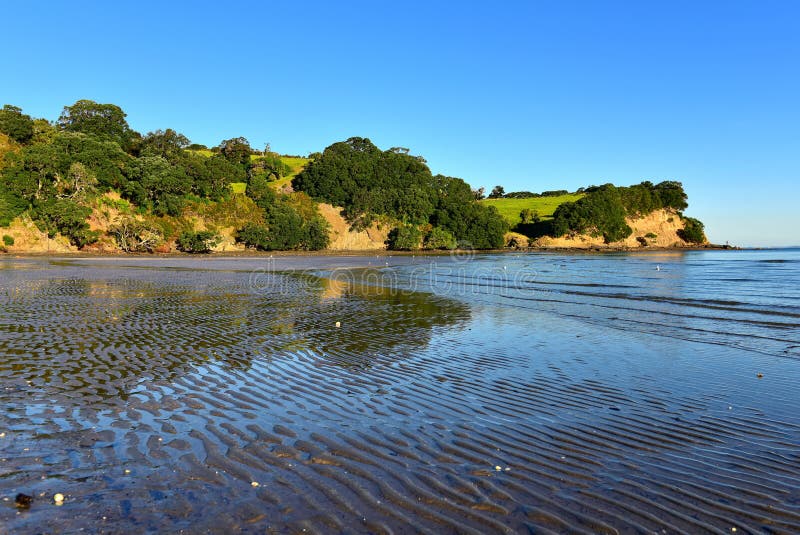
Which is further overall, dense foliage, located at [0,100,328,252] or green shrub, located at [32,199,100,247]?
dense foliage, located at [0,100,328,252]

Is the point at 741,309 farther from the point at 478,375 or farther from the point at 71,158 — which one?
the point at 71,158

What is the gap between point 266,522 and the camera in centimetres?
428

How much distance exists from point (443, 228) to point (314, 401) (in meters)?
109

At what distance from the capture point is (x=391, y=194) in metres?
113

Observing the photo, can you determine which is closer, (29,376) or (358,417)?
(358,417)

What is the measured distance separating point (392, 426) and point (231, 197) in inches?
3708

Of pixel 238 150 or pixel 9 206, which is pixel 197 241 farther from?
pixel 238 150

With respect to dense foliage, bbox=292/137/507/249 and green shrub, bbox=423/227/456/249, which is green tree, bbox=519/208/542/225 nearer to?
dense foliage, bbox=292/137/507/249

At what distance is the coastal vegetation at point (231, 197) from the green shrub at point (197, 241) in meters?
0.17

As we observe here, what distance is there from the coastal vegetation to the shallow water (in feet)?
220

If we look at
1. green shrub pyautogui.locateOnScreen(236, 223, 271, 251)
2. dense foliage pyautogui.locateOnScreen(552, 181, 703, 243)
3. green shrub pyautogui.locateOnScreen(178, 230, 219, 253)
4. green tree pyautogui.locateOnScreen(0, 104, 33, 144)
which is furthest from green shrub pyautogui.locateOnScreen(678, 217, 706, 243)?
green tree pyautogui.locateOnScreen(0, 104, 33, 144)

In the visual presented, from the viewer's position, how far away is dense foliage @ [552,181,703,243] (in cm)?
12544

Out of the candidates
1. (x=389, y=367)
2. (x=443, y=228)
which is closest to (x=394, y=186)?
(x=443, y=228)

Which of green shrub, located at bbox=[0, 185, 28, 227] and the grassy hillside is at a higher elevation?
the grassy hillside
